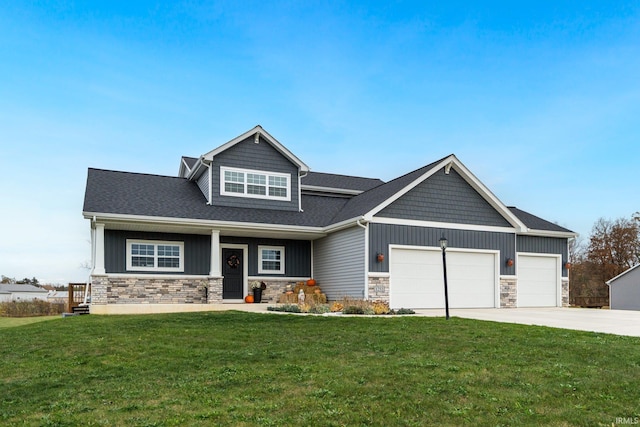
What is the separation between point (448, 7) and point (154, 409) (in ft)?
50.7

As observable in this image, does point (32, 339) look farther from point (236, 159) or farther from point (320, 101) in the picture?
point (320, 101)

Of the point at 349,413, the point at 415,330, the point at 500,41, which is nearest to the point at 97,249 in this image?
the point at 415,330

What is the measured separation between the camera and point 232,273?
19.6 meters

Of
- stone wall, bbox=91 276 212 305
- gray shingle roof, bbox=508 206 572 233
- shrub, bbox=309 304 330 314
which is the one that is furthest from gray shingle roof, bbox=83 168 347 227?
gray shingle roof, bbox=508 206 572 233

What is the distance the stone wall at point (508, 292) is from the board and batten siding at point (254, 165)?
8366mm

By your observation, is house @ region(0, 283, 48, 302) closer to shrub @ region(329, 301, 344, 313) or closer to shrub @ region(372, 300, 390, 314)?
shrub @ region(329, 301, 344, 313)

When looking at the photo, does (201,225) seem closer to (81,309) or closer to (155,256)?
(155,256)

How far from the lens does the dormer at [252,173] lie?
1978 centimetres

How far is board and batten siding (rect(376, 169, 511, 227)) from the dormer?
4.77m

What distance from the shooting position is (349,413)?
18.4ft

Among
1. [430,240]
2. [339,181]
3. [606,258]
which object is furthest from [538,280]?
[606,258]

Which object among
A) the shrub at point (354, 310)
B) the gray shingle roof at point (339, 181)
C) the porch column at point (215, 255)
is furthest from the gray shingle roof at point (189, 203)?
the shrub at point (354, 310)

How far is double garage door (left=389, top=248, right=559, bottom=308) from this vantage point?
1791 centimetres

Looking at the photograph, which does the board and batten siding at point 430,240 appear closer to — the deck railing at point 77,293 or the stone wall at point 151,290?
the stone wall at point 151,290
